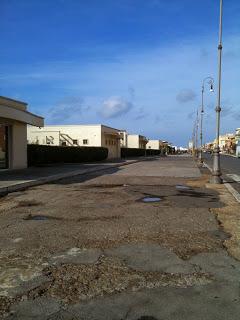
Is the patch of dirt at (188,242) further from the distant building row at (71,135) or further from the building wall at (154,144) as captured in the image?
the building wall at (154,144)

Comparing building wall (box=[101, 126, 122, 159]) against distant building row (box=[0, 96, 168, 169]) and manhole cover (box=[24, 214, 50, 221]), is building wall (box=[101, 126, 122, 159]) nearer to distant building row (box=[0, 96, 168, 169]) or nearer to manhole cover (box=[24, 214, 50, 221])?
distant building row (box=[0, 96, 168, 169])

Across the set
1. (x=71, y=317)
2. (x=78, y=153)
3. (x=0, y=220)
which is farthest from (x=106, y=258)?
(x=78, y=153)

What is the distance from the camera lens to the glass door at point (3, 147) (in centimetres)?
2394

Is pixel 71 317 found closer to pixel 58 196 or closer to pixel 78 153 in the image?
pixel 58 196

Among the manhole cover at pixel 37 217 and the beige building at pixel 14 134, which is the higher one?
the beige building at pixel 14 134

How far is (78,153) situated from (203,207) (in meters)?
30.0

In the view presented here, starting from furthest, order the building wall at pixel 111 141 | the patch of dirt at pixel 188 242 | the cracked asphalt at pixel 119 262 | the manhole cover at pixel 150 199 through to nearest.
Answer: the building wall at pixel 111 141 → the manhole cover at pixel 150 199 → the patch of dirt at pixel 188 242 → the cracked asphalt at pixel 119 262

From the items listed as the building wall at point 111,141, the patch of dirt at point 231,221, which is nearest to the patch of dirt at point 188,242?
the patch of dirt at point 231,221

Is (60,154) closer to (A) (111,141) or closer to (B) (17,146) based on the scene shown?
(B) (17,146)

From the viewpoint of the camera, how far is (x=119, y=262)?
6121mm

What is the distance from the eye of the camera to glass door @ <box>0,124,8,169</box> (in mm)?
23938

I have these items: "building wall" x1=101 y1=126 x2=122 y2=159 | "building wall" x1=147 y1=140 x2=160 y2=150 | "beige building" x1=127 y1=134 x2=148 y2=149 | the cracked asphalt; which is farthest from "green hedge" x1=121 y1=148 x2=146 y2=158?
the cracked asphalt

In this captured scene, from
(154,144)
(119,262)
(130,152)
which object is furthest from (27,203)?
(154,144)

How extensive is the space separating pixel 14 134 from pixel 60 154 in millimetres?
11387
